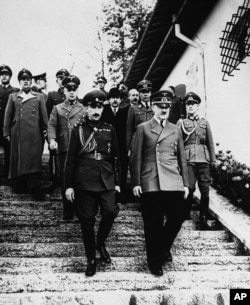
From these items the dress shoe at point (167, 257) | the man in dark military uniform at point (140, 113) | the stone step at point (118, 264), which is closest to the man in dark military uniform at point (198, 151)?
the man in dark military uniform at point (140, 113)

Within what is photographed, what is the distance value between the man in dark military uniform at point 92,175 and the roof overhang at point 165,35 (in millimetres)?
4895

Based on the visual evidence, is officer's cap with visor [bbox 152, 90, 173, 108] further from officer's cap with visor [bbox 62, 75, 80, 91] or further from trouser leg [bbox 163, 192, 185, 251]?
officer's cap with visor [bbox 62, 75, 80, 91]

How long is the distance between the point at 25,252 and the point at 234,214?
2.60 m

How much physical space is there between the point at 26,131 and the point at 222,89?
3428 mm

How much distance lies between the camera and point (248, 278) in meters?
4.61

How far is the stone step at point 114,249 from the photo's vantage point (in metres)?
5.23

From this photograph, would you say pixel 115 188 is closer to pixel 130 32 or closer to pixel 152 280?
pixel 152 280

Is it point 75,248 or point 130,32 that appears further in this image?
point 130,32

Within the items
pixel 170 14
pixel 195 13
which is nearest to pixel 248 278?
pixel 195 13

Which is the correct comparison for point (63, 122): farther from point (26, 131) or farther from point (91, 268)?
point (91, 268)

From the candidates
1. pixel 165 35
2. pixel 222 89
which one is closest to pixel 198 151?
pixel 222 89

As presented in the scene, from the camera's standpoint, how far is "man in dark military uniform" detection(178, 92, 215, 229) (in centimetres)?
613

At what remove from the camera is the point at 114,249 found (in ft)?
17.4

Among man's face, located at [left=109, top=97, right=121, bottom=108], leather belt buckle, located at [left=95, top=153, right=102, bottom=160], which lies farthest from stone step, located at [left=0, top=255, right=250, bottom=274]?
man's face, located at [left=109, top=97, right=121, bottom=108]
